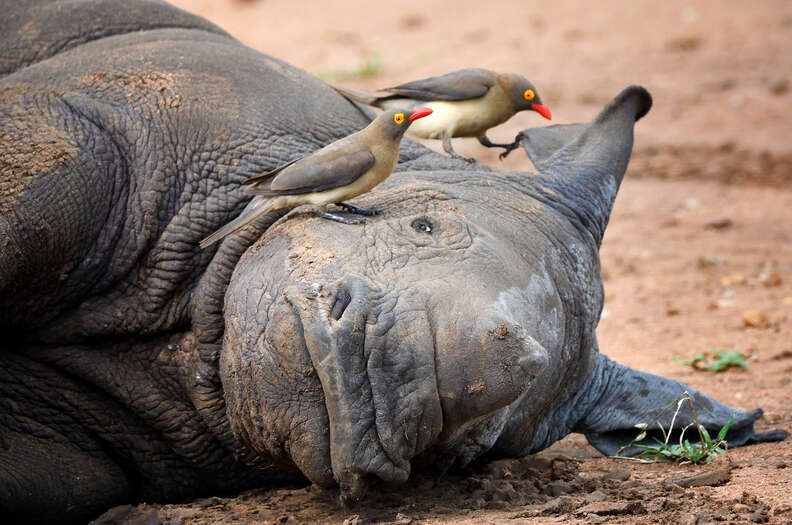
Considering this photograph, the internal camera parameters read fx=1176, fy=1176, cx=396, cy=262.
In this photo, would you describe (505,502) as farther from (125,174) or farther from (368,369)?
(125,174)

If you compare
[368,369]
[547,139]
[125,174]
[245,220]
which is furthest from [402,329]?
[547,139]

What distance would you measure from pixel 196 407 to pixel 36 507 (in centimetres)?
56

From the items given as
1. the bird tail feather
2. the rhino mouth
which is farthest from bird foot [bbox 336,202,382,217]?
the rhino mouth

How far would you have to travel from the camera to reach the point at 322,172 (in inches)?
128

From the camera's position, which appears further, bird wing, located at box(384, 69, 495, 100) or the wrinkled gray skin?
bird wing, located at box(384, 69, 495, 100)

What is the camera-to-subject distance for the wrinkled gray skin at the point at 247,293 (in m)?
2.96

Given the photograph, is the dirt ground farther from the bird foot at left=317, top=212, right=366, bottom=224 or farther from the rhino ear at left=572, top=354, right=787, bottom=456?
the bird foot at left=317, top=212, right=366, bottom=224

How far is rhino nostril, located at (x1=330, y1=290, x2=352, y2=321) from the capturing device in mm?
2930

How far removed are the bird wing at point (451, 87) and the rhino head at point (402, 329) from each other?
497mm

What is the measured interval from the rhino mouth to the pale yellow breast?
4.34ft

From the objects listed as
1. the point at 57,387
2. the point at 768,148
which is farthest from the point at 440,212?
the point at 768,148

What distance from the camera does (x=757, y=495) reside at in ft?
10.6

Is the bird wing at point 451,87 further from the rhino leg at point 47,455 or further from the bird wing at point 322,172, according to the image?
the rhino leg at point 47,455

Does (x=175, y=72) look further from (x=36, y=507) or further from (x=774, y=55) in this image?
(x=774, y=55)
